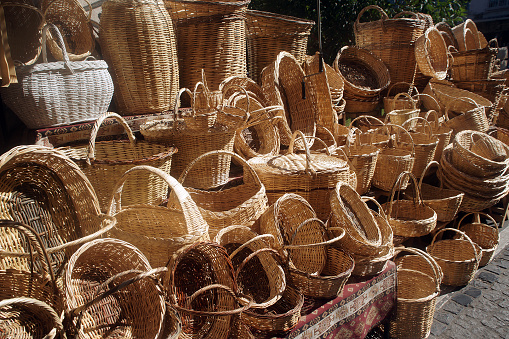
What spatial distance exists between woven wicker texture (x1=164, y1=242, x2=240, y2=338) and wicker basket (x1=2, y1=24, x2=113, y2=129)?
1103 millimetres

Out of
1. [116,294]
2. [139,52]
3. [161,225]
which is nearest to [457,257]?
[161,225]

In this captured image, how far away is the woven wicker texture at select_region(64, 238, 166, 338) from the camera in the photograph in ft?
4.38

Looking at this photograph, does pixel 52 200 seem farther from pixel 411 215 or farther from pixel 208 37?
pixel 411 215

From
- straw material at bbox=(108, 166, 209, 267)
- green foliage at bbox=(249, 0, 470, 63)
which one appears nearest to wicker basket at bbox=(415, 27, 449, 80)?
green foliage at bbox=(249, 0, 470, 63)

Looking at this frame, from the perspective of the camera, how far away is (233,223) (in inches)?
70.2

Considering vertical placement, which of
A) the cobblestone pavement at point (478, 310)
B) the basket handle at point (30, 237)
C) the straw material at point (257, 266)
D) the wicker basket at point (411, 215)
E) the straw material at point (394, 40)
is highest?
the straw material at point (394, 40)

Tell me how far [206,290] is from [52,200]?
2.81ft

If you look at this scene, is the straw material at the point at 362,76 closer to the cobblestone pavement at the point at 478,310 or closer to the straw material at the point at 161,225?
the cobblestone pavement at the point at 478,310

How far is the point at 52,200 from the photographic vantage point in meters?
1.72

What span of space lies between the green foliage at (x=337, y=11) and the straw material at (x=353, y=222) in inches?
140

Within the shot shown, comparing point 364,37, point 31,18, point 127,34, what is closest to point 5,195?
point 127,34

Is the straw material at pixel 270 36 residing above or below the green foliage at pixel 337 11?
below

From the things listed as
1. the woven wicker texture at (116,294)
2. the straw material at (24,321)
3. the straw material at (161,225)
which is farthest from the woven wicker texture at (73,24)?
the straw material at (24,321)

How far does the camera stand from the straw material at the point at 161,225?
1432 mm
